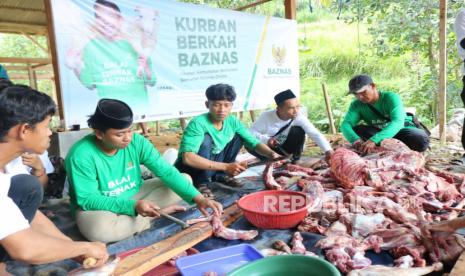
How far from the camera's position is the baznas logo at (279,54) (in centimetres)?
730

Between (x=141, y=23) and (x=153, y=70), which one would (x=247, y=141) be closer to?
(x=153, y=70)

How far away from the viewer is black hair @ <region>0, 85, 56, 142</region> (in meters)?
1.70

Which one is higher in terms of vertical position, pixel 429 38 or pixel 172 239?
pixel 429 38

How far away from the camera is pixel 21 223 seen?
156cm

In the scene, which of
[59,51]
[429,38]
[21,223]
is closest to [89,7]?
[59,51]

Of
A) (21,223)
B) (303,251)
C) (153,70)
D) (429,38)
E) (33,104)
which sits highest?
(429,38)

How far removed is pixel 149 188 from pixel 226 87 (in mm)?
1253

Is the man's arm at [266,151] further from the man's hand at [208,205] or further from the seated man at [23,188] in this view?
the seated man at [23,188]

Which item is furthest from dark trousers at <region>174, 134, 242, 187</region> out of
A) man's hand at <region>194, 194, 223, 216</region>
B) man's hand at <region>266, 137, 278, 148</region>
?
man's hand at <region>194, 194, 223, 216</region>

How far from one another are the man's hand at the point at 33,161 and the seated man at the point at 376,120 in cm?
356

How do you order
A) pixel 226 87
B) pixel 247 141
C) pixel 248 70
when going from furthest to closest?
pixel 248 70, pixel 247 141, pixel 226 87

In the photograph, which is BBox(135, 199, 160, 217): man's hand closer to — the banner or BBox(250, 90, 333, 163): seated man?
BBox(250, 90, 333, 163): seated man

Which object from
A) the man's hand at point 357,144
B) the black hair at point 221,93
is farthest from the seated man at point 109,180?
the man's hand at point 357,144

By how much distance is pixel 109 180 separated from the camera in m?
2.81
